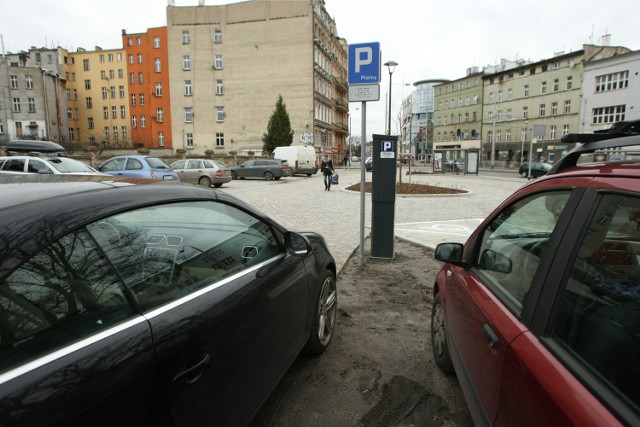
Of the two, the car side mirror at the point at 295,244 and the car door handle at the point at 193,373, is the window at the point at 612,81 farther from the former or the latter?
the car door handle at the point at 193,373

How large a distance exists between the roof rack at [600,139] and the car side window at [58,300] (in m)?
2.05

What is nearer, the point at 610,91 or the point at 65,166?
the point at 65,166

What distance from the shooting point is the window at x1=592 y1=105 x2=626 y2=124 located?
4772 centimetres

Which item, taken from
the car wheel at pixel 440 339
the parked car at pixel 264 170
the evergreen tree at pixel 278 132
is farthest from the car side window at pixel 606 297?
the evergreen tree at pixel 278 132

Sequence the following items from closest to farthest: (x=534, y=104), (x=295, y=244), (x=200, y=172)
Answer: (x=295, y=244) → (x=200, y=172) → (x=534, y=104)

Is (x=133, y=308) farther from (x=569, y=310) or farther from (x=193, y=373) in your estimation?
(x=569, y=310)

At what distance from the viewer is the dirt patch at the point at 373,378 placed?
2.56 m

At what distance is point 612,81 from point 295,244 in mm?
61151

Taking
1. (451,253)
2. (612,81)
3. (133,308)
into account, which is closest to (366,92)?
(451,253)

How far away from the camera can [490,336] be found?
71.2 inches

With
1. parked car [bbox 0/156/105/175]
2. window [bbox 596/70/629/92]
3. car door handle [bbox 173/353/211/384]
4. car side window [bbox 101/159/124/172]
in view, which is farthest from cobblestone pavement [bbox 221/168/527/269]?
window [bbox 596/70/629/92]

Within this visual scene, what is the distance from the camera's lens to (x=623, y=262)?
4.63 ft

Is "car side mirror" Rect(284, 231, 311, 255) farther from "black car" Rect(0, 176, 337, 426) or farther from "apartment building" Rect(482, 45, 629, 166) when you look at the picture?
"apartment building" Rect(482, 45, 629, 166)

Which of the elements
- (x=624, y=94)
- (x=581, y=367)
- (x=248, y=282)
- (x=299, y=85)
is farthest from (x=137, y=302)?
(x=624, y=94)
